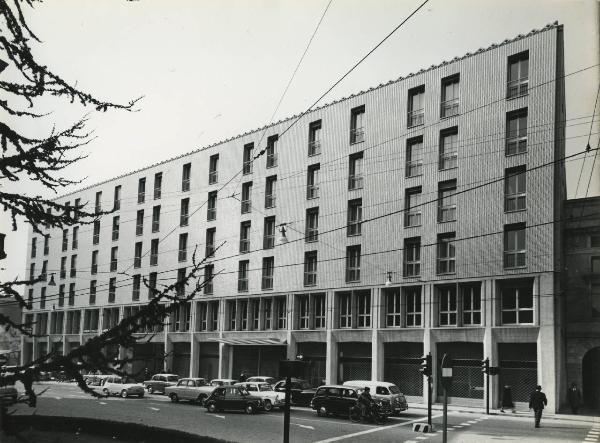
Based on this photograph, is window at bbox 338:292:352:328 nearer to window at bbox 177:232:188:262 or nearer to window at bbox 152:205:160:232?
window at bbox 177:232:188:262

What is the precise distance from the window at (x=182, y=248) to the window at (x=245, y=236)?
24.3 feet

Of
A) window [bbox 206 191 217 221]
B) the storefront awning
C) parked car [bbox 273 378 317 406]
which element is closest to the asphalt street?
parked car [bbox 273 378 317 406]

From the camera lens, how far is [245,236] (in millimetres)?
47781

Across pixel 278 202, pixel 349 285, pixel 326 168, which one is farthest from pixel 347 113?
pixel 349 285

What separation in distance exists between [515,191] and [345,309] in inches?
526

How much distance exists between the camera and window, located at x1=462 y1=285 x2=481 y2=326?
33.6 metres

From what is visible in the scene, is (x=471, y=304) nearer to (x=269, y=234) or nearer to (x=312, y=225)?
(x=312, y=225)

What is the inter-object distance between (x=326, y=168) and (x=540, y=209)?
49.7ft

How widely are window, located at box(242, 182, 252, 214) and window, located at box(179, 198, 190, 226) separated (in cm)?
730

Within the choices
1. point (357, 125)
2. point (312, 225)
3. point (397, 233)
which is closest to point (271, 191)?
point (312, 225)

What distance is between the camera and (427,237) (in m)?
35.6

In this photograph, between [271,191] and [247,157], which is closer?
[271,191]

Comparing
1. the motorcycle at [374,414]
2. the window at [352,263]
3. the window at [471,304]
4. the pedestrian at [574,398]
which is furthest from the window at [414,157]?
the motorcycle at [374,414]

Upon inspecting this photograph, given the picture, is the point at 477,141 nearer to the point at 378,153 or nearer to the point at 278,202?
Answer: the point at 378,153
